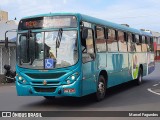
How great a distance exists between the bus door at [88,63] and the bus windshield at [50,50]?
0.44 metres

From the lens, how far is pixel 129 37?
17.4 m

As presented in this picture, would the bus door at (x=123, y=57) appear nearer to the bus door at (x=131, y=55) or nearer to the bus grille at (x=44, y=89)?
the bus door at (x=131, y=55)

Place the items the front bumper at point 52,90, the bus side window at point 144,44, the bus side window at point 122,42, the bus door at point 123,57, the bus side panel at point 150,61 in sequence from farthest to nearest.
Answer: the bus side panel at point 150,61, the bus side window at point 144,44, the bus side window at point 122,42, the bus door at point 123,57, the front bumper at point 52,90

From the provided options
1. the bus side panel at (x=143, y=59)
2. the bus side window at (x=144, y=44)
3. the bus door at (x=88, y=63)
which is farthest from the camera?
the bus side window at (x=144, y=44)

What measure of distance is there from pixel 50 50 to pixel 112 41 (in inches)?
159

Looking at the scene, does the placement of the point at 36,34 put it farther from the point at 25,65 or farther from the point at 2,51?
the point at 2,51

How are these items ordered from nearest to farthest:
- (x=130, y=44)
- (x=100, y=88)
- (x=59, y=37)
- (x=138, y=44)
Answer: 1. (x=59, y=37)
2. (x=100, y=88)
3. (x=130, y=44)
4. (x=138, y=44)

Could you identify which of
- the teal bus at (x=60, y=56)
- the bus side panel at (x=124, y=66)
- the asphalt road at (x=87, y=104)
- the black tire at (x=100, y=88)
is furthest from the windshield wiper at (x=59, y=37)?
the bus side panel at (x=124, y=66)

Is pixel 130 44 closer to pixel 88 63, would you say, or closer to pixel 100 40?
pixel 100 40

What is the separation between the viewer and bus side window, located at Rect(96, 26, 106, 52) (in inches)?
496

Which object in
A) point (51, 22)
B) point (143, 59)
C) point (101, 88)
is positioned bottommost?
point (101, 88)

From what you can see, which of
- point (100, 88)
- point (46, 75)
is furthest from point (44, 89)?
point (100, 88)

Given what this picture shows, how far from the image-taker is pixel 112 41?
14375 millimetres

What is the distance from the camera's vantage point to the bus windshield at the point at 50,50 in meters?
10.9
